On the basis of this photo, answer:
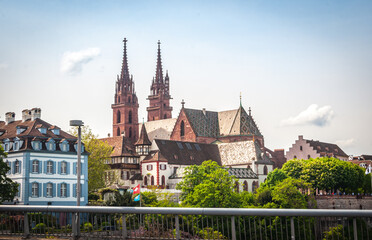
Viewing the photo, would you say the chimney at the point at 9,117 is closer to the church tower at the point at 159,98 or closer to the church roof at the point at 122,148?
the church roof at the point at 122,148

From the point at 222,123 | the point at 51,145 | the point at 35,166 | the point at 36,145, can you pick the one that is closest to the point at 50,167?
the point at 35,166

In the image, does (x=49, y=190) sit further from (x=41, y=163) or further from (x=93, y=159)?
(x=93, y=159)

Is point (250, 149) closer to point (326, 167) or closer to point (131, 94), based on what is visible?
point (326, 167)

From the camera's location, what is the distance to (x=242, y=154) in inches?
4833

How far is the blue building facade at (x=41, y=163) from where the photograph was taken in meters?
62.8

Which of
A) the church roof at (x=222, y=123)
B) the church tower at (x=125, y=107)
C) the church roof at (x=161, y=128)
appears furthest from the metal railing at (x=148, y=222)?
the church tower at (x=125, y=107)

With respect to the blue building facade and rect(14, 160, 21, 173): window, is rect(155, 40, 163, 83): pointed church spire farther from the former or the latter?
rect(14, 160, 21, 173): window

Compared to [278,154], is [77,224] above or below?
below

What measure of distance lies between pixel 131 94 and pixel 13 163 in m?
105

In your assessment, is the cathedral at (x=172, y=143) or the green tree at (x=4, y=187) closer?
the green tree at (x=4, y=187)

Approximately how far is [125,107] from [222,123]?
34.1m

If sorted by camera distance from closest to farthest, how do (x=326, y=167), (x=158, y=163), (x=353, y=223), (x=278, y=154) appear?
(x=353, y=223), (x=326, y=167), (x=158, y=163), (x=278, y=154)

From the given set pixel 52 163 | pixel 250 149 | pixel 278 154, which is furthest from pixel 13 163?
pixel 278 154

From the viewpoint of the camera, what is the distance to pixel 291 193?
79.1 meters
